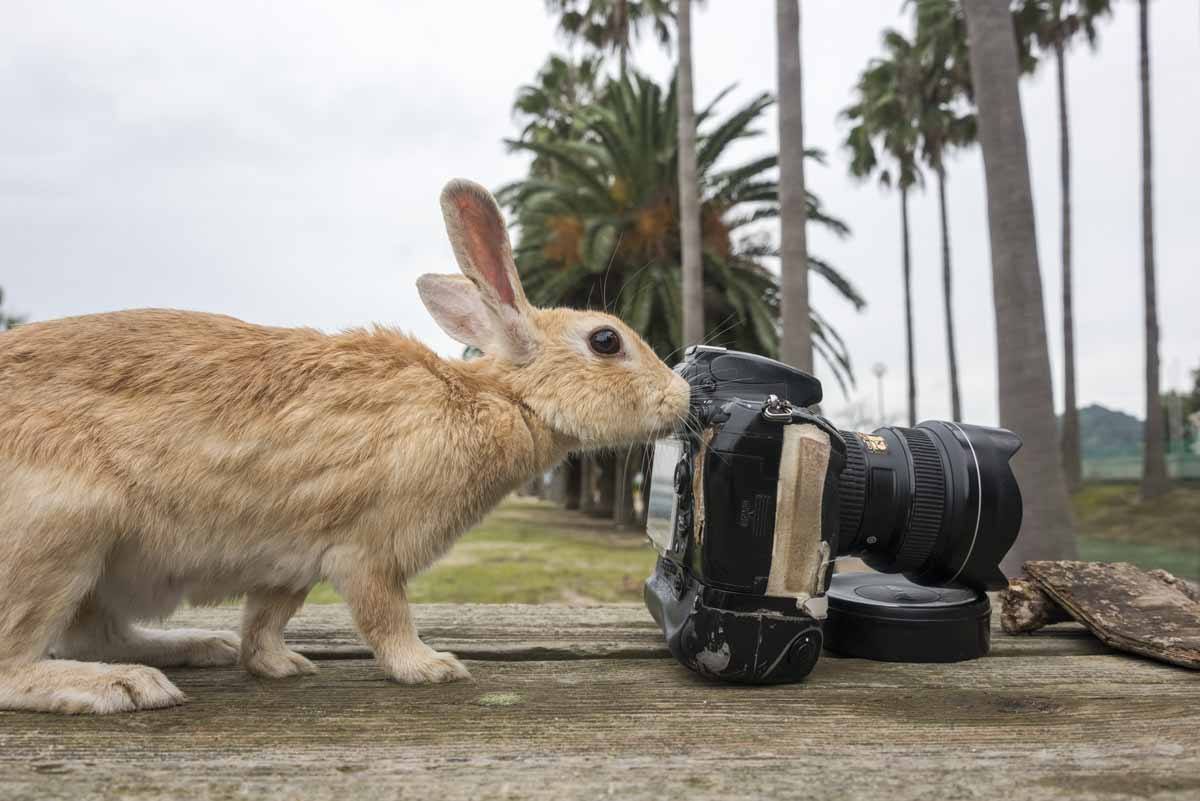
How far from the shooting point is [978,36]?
550 centimetres

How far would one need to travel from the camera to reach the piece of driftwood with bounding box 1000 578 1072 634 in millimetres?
2377

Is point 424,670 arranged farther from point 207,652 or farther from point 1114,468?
point 1114,468

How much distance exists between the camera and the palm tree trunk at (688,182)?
10.9m

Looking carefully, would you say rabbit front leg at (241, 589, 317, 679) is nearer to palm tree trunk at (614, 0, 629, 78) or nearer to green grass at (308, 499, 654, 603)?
green grass at (308, 499, 654, 603)

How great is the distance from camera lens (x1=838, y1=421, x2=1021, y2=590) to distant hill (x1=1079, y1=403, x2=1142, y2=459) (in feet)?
80.5

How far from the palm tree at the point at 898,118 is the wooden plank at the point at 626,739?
2363cm

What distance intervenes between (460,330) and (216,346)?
1.89 ft

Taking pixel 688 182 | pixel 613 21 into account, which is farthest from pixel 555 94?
pixel 688 182

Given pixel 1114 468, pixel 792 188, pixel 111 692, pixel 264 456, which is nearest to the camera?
pixel 111 692

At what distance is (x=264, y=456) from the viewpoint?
1.71 meters

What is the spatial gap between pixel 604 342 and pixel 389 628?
2.78 feet

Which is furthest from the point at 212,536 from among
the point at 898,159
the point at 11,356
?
the point at 898,159

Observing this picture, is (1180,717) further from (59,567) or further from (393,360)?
(59,567)

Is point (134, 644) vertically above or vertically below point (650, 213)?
below
